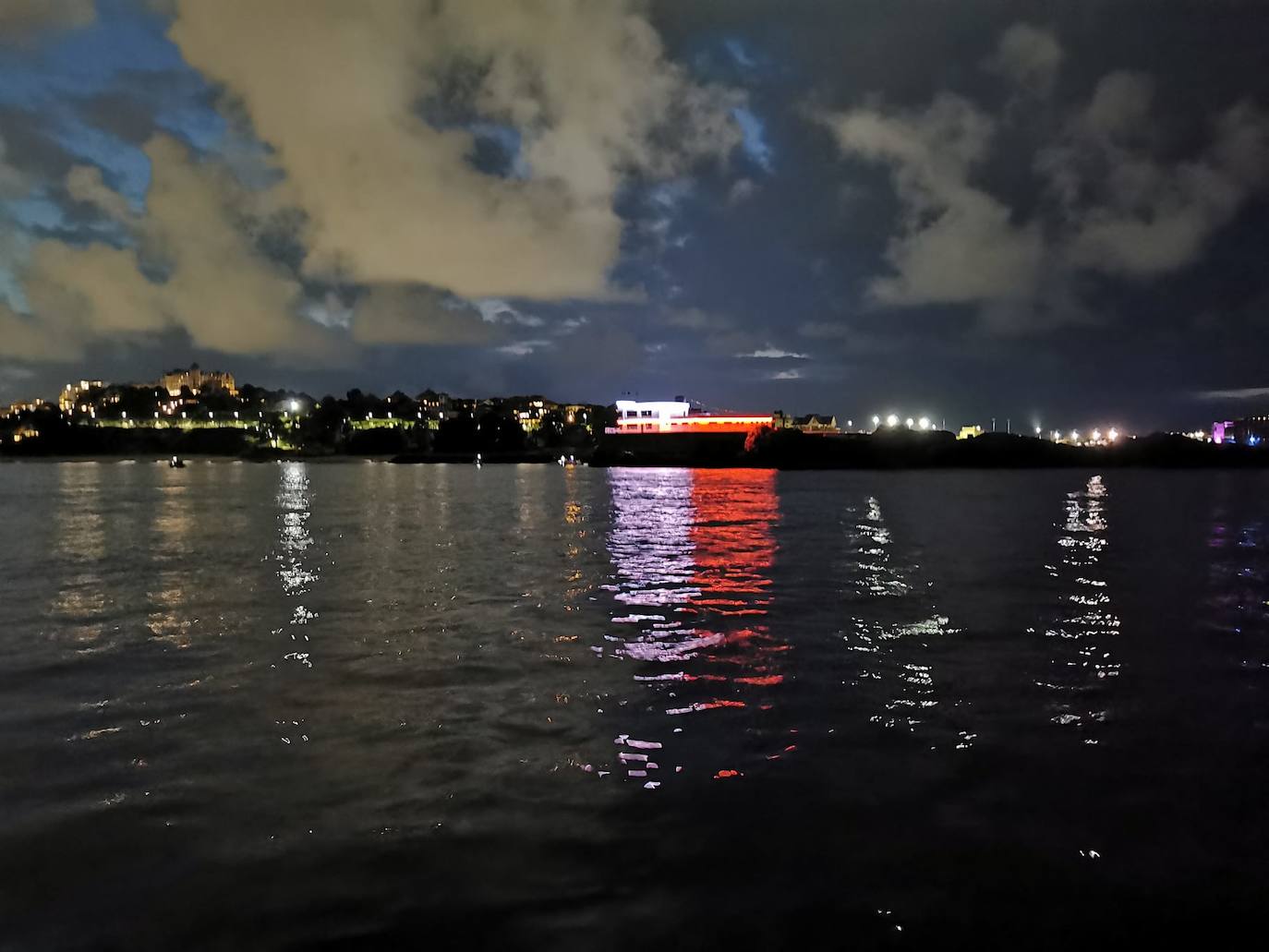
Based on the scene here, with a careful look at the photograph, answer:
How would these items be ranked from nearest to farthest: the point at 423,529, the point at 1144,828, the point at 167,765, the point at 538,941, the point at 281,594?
the point at 538,941
the point at 1144,828
the point at 167,765
the point at 281,594
the point at 423,529

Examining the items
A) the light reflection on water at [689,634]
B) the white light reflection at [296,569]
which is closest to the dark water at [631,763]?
the light reflection on water at [689,634]

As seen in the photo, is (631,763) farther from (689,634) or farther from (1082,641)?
(1082,641)

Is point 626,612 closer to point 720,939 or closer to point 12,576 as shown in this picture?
point 720,939

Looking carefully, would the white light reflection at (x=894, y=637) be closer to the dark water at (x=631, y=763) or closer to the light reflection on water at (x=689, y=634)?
the dark water at (x=631, y=763)

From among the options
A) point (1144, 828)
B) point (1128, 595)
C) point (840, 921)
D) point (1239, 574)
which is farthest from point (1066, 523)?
point (840, 921)

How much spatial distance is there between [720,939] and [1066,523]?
48.8 metres

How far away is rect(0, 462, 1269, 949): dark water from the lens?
724 centimetres

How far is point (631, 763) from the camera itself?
1062cm

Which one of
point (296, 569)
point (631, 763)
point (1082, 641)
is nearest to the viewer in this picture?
point (631, 763)

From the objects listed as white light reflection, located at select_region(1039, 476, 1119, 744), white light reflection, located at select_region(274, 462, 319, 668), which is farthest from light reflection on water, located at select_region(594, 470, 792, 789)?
white light reflection, located at select_region(274, 462, 319, 668)

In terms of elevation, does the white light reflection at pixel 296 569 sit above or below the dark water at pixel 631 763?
below

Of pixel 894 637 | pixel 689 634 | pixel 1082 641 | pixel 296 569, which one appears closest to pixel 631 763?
pixel 689 634

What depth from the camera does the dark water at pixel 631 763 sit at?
724 cm

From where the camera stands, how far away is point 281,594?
24.5m
